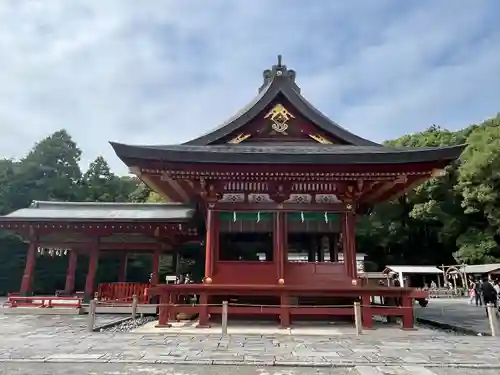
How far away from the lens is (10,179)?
131ft

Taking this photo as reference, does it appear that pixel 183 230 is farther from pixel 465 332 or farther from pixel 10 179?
pixel 10 179

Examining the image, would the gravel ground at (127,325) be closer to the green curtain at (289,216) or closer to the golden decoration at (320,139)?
the green curtain at (289,216)

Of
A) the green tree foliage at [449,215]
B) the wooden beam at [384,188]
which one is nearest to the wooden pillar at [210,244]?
the wooden beam at [384,188]

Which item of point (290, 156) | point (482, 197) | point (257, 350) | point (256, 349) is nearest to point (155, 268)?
point (290, 156)

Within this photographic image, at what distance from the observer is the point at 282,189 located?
41.8ft

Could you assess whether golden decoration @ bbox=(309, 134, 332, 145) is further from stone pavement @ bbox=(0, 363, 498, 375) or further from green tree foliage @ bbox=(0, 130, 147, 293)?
green tree foliage @ bbox=(0, 130, 147, 293)

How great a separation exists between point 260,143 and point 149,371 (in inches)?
369

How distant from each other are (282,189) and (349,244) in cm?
255

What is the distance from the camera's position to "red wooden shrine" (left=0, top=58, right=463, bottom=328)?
1162 cm

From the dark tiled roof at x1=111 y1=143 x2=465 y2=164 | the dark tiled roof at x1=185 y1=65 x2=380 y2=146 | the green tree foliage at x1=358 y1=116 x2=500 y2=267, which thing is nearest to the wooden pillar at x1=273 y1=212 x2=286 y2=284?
the dark tiled roof at x1=111 y1=143 x2=465 y2=164

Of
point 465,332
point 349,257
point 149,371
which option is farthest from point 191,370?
point 465,332

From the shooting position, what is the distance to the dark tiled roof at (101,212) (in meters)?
17.5

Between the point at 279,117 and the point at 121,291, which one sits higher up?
the point at 279,117

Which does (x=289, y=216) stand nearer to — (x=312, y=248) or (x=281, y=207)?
(x=281, y=207)
